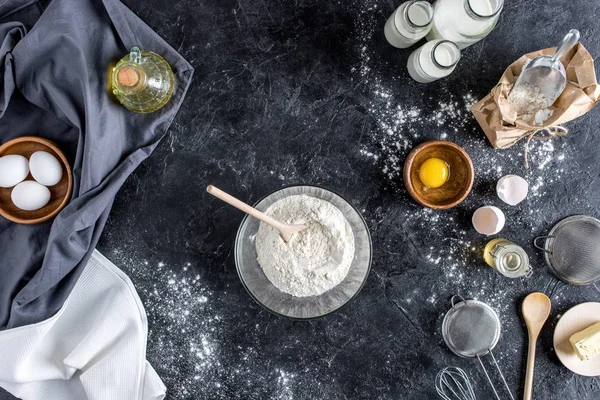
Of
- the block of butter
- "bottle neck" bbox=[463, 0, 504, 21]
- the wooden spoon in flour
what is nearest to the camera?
the wooden spoon in flour

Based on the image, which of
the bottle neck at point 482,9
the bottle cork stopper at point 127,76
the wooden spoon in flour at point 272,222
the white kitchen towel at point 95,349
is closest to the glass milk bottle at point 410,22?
the bottle neck at point 482,9

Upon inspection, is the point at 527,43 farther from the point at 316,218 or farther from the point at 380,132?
the point at 316,218

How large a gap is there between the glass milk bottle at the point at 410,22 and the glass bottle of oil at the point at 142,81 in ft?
2.03

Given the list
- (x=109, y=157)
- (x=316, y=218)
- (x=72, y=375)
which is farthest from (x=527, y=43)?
(x=72, y=375)

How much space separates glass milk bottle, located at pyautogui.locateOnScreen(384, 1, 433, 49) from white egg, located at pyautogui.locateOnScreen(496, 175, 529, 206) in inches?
18.3

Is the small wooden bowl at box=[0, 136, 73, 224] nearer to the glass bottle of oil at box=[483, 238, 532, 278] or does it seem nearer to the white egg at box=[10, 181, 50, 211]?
the white egg at box=[10, 181, 50, 211]

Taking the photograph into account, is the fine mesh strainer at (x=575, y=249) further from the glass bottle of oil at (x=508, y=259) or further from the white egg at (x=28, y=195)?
the white egg at (x=28, y=195)

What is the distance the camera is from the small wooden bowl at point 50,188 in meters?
1.31

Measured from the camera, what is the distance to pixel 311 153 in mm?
1436

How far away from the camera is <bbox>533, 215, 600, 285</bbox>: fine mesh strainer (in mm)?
1430

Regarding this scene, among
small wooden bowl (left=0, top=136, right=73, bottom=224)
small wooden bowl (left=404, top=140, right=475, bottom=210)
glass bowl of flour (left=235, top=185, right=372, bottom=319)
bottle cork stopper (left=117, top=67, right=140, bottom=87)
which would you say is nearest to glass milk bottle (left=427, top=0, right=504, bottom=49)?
small wooden bowl (left=404, top=140, right=475, bottom=210)

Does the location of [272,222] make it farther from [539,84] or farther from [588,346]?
[588,346]

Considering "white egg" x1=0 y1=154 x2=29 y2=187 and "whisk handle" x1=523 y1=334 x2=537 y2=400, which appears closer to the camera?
"white egg" x1=0 y1=154 x2=29 y2=187

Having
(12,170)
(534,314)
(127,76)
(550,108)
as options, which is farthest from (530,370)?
(12,170)
